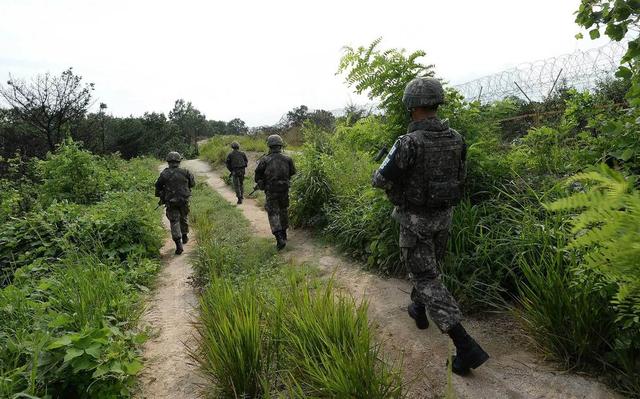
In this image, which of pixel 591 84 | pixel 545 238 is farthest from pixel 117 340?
pixel 591 84

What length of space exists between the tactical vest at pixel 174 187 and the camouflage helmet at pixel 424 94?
5248 millimetres

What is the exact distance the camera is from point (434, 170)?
278cm

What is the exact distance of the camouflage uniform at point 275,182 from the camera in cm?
623

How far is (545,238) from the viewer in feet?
9.38

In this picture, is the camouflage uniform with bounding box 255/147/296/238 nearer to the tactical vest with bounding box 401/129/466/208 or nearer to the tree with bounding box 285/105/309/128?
the tactical vest with bounding box 401/129/466/208

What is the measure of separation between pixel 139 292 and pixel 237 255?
1285 mm

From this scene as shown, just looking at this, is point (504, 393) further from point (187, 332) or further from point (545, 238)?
point (187, 332)

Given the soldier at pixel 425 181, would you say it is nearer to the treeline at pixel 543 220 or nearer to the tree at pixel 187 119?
the treeline at pixel 543 220

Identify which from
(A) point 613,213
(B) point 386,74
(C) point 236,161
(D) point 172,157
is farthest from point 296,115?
(A) point 613,213

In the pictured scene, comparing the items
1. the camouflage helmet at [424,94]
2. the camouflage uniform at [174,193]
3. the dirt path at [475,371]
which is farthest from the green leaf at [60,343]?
the camouflage uniform at [174,193]

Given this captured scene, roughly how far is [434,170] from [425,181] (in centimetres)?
10

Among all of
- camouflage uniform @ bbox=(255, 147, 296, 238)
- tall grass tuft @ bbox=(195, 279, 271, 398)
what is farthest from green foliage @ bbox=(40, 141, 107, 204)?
tall grass tuft @ bbox=(195, 279, 271, 398)

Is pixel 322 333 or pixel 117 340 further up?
pixel 322 333

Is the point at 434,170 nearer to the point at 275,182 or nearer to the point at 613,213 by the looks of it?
the point at 613,213
